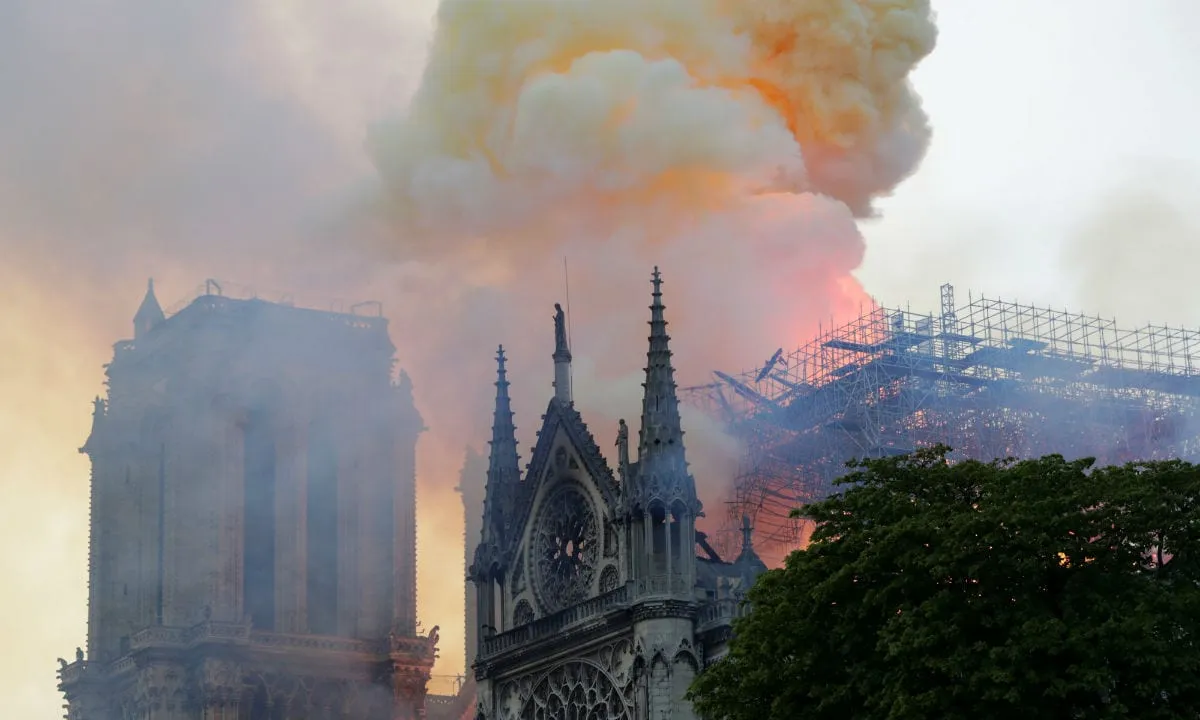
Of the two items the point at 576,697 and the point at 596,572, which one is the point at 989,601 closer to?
the point at 596,572

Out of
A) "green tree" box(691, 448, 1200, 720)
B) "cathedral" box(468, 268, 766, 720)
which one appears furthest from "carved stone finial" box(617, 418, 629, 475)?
"green tree" box(691, 448, 1200, 720)

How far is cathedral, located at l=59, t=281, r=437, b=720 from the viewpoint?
331ft

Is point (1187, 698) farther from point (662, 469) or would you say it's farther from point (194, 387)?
point (194, 387)

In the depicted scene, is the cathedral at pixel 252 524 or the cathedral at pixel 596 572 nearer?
the cathedral at pixel 596 572

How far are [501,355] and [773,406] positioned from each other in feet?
37.2

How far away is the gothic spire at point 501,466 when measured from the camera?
8656cm

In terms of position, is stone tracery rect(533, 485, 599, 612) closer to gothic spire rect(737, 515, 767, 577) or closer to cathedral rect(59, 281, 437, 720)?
gothic spire rect(737, 515, 767, 577)

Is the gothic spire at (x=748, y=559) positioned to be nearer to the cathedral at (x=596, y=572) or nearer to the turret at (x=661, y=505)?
the cathedral at (x=596, y=572)

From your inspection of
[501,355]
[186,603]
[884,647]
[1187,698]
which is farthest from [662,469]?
[186,603]

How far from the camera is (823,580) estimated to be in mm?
56812

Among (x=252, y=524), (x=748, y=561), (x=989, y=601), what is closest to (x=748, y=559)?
(x=748, y=561)

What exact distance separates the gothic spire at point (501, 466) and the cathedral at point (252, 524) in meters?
18.3

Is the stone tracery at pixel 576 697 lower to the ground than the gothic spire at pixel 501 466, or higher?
lower

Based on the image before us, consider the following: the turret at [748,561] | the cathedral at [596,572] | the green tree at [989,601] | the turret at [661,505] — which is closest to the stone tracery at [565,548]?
the cathedral at [596,572]
